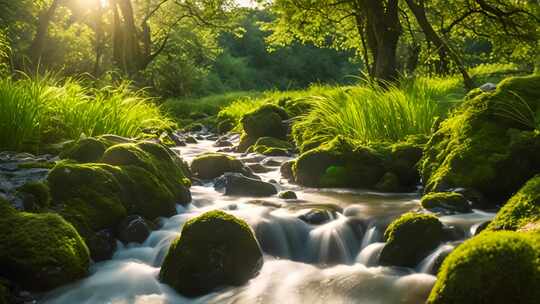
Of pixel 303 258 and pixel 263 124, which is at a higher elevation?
pixel 263 124

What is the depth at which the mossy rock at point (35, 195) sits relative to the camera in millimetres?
4559

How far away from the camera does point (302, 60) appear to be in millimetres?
60188

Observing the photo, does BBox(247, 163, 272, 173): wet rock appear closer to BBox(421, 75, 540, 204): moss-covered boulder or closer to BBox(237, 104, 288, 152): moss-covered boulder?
BBox(237, 104, 288, 152): moss-covered boulder

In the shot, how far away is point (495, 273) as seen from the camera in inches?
117

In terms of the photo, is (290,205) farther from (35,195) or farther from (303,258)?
(35,195)

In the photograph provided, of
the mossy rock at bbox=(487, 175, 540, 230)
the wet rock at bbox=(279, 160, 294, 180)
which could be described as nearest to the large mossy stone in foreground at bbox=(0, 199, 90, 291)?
the mossy rock at bbox=(487, 175, 540, 230)

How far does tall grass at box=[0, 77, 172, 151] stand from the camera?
21.9 ft

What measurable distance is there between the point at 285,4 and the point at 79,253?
463 inches

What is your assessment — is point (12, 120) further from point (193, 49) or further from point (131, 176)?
point (193, 49)

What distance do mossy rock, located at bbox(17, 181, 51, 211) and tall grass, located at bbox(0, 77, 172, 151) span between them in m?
2.23

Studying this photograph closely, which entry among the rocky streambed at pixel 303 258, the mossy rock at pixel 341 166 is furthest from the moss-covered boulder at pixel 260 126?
the rocky streambed at pixel 303 258

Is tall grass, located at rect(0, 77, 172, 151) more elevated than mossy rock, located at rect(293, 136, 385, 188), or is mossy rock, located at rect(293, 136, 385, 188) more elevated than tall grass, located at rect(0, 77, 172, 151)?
tall grass, located at rect(0, 77, 172, 151)

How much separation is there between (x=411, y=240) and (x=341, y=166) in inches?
128

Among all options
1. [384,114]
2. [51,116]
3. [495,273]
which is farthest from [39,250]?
[384,114]
